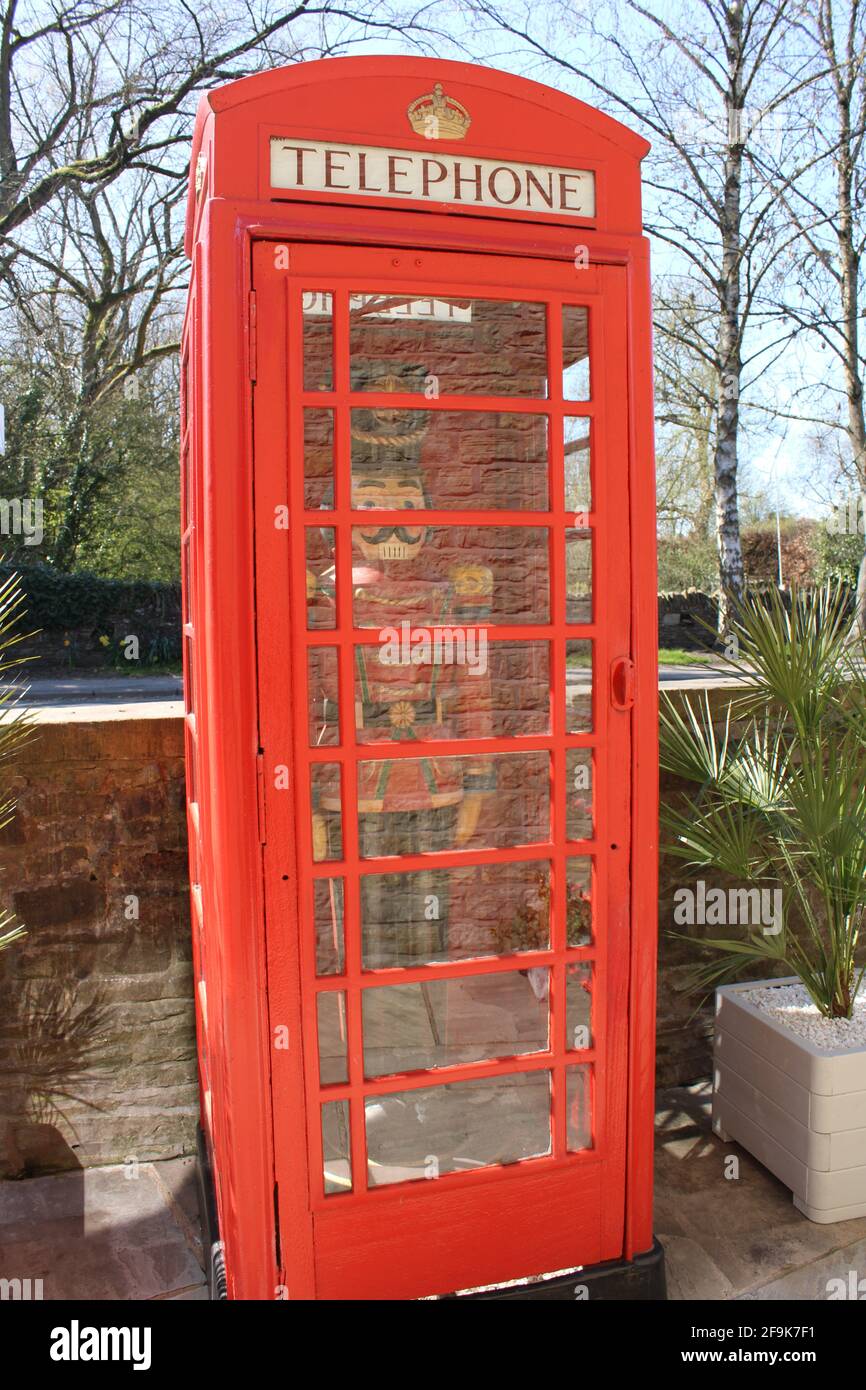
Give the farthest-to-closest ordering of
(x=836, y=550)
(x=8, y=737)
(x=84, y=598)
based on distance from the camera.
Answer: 1. (x=836, y=550)
2. (x=84, y=598)
3. (x=8, y=737)

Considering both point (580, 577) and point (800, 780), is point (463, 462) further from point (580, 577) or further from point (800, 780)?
point (800, 780)

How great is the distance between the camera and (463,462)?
2457mm

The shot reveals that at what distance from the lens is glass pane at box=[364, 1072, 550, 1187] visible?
2.54 meters

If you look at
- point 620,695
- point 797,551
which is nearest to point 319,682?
point 620,695

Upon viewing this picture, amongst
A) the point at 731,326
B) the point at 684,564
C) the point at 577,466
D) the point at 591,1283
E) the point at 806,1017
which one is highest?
the point at 731,326

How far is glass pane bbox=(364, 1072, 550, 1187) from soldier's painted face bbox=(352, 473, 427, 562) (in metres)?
1.39

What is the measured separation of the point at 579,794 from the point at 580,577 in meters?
0.55

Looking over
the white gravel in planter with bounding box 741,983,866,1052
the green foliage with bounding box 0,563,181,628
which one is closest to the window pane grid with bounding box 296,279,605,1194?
the white gravel in planter with bounding box 741,983,866,1052

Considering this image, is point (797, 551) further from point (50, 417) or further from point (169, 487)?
point (50, 417)

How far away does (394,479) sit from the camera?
2.37 meters

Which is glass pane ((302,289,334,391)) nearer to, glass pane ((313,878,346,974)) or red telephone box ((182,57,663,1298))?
red telephone box ((182,57,663,1298))

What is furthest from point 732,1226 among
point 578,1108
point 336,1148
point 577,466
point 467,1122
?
point 577,466
